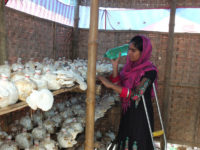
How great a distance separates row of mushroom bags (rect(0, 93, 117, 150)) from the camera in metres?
1.52

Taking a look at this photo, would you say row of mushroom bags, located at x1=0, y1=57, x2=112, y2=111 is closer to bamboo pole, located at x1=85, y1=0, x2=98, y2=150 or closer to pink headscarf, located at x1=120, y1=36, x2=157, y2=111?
bamboo pole, located at x1=85, y1=0, x2=98, y2=150

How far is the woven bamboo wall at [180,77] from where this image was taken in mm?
3320

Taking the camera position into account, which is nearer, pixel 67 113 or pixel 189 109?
pixel 67 113

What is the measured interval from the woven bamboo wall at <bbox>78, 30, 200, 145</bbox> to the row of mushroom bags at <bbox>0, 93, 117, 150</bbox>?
1536 mm

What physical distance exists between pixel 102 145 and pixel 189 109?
76.8 inches

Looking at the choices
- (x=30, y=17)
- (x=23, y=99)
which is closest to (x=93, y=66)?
(x=23, y=99)

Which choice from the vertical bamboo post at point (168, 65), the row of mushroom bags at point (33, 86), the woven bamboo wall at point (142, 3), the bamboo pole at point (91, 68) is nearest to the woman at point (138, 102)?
the bamboo pole at point (91, 68)

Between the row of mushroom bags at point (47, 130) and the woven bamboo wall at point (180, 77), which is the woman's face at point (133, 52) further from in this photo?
the woven bamboo wall at point (180, 77)

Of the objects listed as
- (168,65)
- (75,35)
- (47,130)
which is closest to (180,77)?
(168,65)

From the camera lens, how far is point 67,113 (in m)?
2.30

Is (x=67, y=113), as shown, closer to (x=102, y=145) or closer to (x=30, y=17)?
(x=102, y=145)

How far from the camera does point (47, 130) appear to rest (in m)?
1.89

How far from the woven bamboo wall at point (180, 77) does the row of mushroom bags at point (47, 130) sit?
1.54 metres

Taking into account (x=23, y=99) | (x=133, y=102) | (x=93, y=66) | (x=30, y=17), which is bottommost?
(x=133, y=102)
